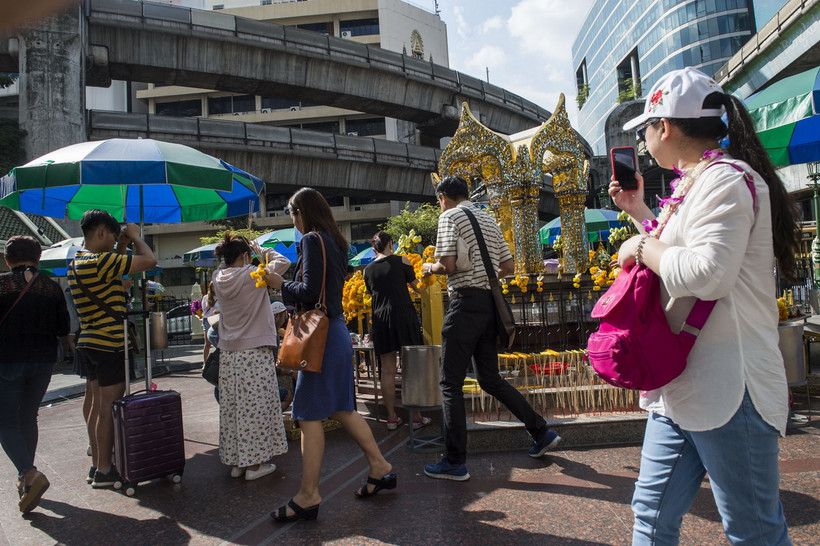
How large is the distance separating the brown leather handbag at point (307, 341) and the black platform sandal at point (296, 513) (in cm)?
82

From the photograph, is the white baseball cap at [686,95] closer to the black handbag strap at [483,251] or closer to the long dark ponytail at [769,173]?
the long dark ponytail at [769,173]

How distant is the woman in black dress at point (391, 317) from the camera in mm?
5742

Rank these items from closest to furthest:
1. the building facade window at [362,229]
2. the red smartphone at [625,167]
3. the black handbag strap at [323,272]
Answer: the red smartphone at [625,167], the black handbag strap at [323,272], the building facade window at [362,229]

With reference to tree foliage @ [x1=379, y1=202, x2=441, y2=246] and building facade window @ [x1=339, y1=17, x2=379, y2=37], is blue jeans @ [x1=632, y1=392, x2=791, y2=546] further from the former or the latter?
building facade window @ [x1=339, y1=17, x2=379, y2=37]

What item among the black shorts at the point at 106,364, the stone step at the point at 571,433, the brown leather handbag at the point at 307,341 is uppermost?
the brown leather handbag at the point at 307,341

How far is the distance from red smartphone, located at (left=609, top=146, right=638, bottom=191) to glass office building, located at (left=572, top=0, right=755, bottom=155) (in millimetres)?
54268

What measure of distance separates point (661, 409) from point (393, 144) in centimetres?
2250

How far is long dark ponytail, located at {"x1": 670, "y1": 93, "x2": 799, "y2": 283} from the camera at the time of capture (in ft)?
6.02

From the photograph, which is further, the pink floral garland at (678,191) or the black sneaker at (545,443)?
the black sneaker at (545,443)

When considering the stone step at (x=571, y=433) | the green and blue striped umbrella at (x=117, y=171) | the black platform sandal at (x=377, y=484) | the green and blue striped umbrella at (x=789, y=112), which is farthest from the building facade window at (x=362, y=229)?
the black platform sandal at (x=377, y=484)

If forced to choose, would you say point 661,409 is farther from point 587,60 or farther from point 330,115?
point 587,60

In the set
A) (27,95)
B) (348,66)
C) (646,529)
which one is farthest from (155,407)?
(348,66)

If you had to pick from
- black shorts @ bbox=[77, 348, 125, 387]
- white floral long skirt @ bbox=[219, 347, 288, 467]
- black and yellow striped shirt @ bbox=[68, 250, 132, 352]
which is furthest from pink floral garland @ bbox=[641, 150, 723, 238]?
black shorts @ bbox=[77, 348, 125, 387]

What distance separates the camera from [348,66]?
20.5 meters
